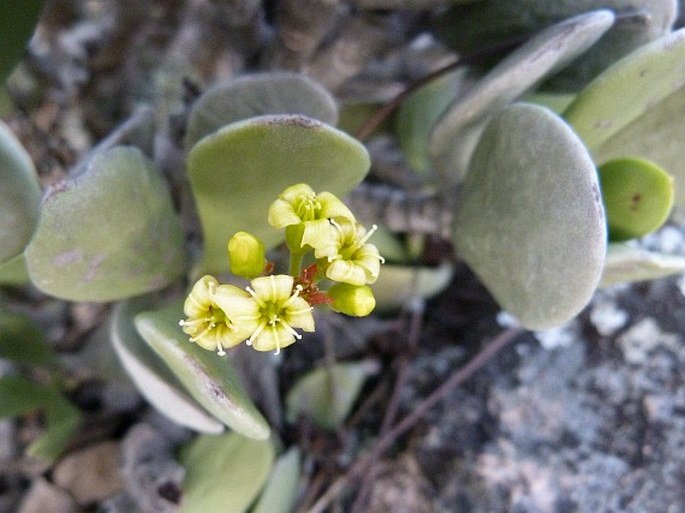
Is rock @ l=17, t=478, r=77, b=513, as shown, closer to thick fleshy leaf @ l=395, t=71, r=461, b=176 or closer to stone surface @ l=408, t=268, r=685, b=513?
stone surface @ l=408, t=268, r=685, b=513

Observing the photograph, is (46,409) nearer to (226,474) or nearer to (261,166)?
(226,474)

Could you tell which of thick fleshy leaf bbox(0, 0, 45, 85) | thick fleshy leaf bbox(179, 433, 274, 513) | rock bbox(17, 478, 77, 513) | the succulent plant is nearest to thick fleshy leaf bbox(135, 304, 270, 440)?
the succulent plant

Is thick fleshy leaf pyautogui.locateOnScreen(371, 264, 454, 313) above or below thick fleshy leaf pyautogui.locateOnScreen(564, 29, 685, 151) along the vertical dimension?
below

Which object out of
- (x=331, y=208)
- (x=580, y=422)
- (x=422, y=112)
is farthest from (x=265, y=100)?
(x=580, y=422)

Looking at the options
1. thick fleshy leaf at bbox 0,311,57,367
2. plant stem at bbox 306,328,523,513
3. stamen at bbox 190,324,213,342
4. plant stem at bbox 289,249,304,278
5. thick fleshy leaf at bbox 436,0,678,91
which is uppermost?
thick fleshy leaf at bbox 436,0,678,91

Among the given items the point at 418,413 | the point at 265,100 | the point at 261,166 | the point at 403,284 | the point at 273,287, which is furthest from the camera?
the point at 403,284

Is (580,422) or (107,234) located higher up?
(107,234)
